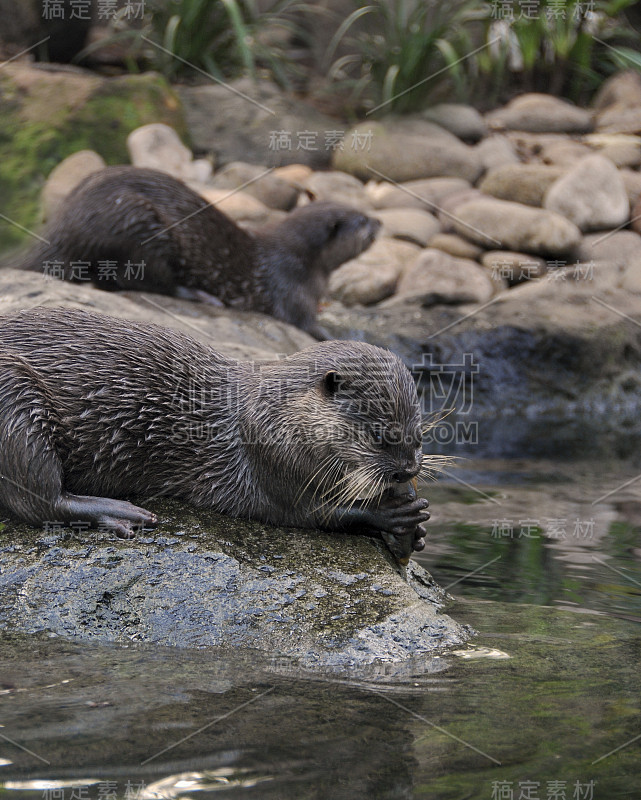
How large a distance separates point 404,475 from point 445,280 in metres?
5.60

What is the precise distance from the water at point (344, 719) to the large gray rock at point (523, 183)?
7.04 meters

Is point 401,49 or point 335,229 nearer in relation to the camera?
point 335,229

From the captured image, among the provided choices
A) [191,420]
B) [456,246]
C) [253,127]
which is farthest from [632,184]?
[191,420]

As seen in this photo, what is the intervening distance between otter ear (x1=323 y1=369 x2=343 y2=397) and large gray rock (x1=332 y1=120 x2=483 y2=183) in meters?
7.92

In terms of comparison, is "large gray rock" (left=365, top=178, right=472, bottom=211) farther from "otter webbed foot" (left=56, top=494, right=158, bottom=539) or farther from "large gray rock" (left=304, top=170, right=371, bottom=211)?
"otter webbed foot" (left=56, top=494, right=158, bottom=539)

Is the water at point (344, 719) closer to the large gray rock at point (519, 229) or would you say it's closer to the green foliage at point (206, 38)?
the large gray rock at point (519, 229)

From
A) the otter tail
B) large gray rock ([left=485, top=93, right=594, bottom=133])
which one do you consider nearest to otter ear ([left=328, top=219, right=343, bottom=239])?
the otter tail

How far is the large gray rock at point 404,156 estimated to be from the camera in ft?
35.0

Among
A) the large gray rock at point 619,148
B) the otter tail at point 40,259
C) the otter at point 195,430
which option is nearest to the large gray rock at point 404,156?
the large gray rock at point 619,148

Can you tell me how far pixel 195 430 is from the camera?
133 inches

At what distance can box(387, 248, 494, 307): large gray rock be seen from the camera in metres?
8.12

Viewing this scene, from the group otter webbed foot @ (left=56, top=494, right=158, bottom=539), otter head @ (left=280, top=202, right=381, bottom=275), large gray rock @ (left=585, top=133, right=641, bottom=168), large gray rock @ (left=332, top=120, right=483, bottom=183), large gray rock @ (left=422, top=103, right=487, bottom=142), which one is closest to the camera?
otter webbed foot @ (left=56, top=494, right=158, bottom=539)

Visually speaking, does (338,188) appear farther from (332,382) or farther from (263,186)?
(332,382)

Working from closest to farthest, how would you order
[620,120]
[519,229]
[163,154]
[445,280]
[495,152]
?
[445,280] < [519,229] < [163,154] < [495,152] < [620,120]
